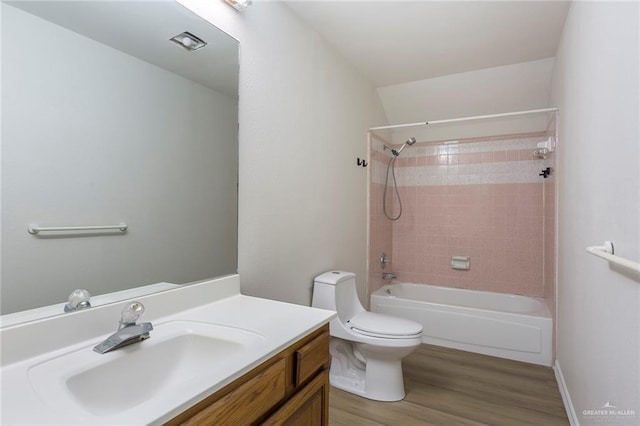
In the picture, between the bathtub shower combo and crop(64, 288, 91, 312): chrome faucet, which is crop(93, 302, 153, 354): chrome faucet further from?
the bathtub shower combo

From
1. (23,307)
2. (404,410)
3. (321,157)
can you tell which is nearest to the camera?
(23,307)

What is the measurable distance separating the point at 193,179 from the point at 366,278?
2046 mm

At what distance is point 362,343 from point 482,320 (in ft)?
4.15

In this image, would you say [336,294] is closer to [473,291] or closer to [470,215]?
[473,291]

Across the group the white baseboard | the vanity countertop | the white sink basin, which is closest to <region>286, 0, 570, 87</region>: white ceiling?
the vanity countertop

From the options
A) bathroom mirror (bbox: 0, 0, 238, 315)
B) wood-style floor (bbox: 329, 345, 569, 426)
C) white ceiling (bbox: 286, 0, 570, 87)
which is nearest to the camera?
bathroom mirror (bbox: 0, 0, 238, 315)

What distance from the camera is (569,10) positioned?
1.93 meters

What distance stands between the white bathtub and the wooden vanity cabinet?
1.96 meters

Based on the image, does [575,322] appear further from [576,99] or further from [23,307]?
[23,307]

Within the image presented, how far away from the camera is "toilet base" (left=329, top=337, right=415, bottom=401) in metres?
2.02

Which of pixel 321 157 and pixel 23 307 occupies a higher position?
pixel 321 157

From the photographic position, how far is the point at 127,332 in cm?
95

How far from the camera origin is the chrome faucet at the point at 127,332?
0.91 metres

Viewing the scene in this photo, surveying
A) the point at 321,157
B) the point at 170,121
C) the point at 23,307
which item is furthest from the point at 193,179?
the point at 321,157
